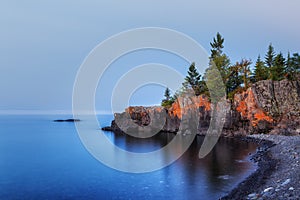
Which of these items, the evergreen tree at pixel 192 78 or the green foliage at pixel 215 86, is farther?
the evergreen tree at pixel 192 78

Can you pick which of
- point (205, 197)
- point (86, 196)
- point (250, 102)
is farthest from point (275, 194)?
point (250, 102)

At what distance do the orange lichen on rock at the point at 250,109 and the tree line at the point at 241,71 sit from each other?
12.4ft

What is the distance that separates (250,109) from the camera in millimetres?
62156

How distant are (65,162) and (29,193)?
670 inches

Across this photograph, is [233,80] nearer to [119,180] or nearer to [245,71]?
[245,71]

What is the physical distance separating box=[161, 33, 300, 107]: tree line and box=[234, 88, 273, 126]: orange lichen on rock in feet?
12.4

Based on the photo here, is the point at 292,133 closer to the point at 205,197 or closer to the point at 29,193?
the point at 205,197

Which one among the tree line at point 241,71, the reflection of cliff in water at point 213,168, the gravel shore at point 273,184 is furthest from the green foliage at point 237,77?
the gravel shore at point 273,184

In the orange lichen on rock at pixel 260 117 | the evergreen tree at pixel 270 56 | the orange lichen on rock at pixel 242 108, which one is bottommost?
the orange lichen on rock at pixel 260 117

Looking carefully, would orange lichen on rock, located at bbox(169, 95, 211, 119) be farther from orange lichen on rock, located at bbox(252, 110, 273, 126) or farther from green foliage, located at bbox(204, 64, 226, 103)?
orange lichen on rock, located at bbox(252, 110, 273, 126)

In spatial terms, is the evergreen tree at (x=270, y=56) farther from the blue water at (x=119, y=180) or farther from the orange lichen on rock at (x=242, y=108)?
the blue water at (x=119, y=180)

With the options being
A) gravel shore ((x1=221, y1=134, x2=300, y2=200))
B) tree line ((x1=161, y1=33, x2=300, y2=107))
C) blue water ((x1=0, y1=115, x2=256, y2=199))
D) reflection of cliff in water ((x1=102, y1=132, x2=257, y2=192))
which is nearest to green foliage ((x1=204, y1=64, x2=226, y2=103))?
tree line ((x1=161, y1=33, x2=300, y2=107))

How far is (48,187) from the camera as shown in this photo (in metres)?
24.2

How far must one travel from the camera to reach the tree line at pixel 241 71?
6594 centimetres
